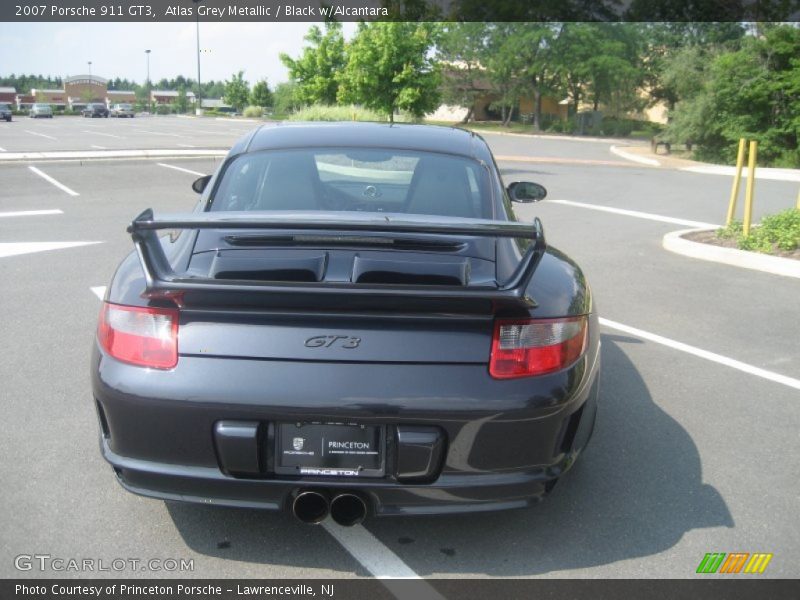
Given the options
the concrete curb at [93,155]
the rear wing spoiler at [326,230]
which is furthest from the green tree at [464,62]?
the rear wing spoiler at [326,230]

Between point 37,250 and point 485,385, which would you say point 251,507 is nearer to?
point 485,385

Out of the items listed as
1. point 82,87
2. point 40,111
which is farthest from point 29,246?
point 82,87

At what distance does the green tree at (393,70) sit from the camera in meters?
17.9

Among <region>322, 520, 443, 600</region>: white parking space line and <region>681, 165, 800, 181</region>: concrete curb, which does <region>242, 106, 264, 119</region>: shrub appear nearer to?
<region>681, 165, 800, 181</region>: concrete curb

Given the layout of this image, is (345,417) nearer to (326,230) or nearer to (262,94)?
(326,230)

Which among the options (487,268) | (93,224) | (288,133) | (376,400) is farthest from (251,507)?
(93,224)

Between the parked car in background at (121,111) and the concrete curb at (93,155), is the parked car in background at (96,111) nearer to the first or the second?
the parked car in background at (121,111)

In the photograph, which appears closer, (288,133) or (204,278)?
(204,278)

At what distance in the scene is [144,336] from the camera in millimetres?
2654

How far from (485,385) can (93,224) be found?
9080mm

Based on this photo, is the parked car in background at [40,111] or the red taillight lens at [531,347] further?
the parked car in background at [40,111]

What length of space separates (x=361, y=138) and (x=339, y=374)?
6.39 ft

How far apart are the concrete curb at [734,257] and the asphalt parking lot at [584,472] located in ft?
0.66

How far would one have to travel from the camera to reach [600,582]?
Answer: 2.77 metres
